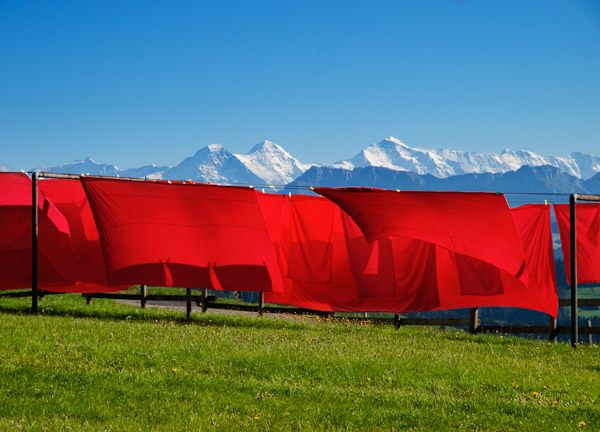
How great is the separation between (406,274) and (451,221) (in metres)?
2.29

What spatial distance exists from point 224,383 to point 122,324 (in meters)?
5.83

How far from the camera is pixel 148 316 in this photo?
17.1 meters

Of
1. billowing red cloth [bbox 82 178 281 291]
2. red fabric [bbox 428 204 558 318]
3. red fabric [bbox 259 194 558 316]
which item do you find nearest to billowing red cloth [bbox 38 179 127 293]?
A: billowing red cloth [bbox 82 178 281 291]

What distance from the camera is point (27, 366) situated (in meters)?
10.0

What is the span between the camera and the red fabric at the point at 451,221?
15578 mm

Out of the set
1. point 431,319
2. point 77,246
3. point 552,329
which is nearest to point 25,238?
point 77,246

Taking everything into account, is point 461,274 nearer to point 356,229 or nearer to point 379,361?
point 356,229

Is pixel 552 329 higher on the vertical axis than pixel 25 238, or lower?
lower

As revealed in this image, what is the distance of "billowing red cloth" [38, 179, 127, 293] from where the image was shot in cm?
1866

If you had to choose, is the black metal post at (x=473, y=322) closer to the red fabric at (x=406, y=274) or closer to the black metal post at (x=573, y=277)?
the red fabric at (x=406, y=274)

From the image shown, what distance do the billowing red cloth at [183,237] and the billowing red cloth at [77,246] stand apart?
258 centimetres

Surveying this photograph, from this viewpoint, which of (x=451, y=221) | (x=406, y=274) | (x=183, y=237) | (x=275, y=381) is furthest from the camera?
(x=406, y=274)

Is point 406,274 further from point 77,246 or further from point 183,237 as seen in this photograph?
point 77,246

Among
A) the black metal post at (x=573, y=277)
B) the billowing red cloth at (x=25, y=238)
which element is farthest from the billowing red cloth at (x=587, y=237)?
the billowing red cloth at (x=25, y=238)
